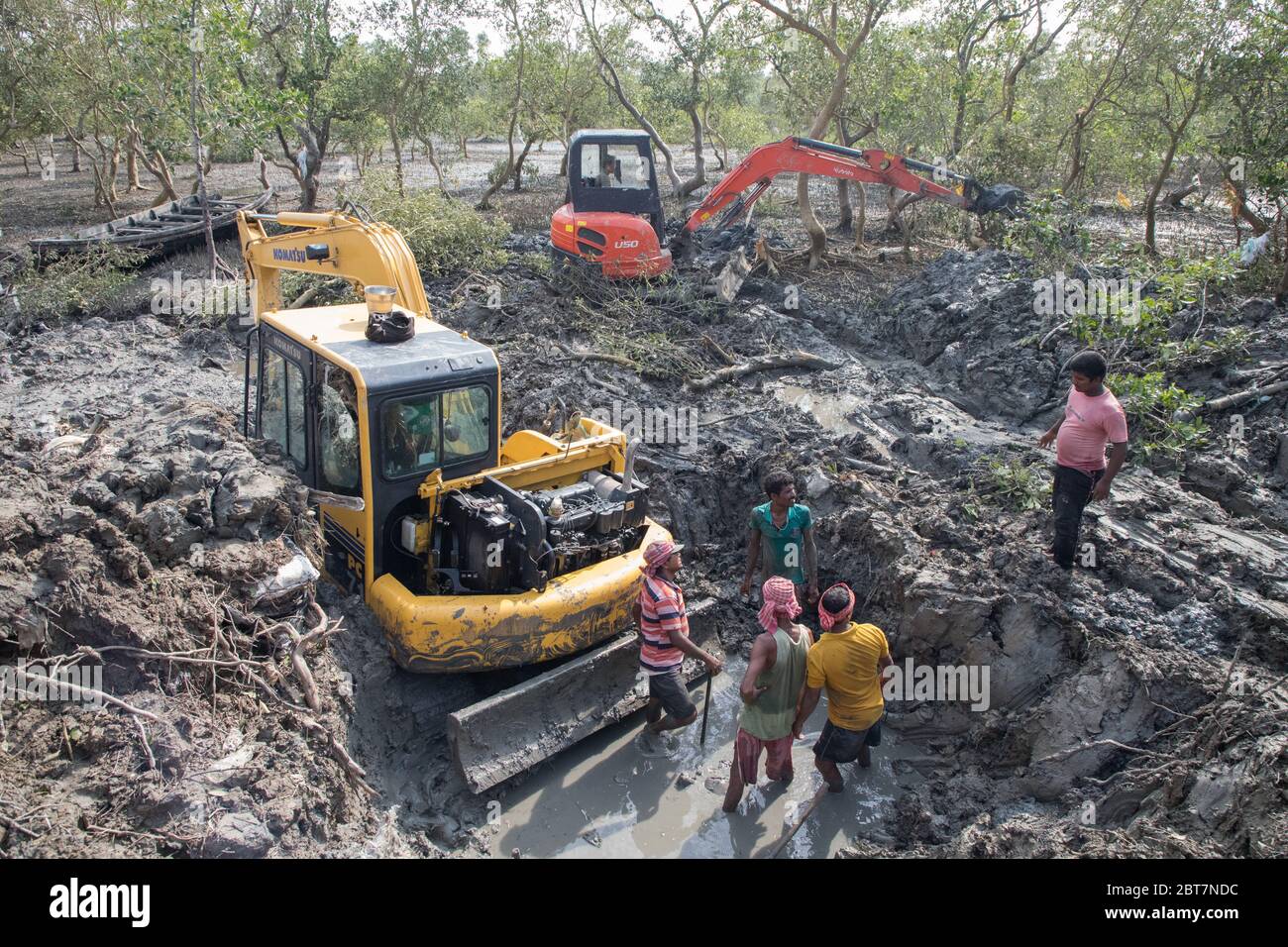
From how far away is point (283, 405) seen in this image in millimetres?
5746

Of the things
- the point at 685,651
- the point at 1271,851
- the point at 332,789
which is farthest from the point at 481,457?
the point at 1271,851

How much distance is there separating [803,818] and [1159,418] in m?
4.83

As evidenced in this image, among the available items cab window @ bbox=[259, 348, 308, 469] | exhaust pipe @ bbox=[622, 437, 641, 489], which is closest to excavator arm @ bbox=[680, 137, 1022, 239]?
exhaust pipe @ bbox=[622, 437, 641, 489]

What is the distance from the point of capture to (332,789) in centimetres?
430

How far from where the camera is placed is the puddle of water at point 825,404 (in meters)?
8.41

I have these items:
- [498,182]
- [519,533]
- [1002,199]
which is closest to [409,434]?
[519,533]

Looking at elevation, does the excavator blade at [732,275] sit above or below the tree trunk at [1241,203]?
below

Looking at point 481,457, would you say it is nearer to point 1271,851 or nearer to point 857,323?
point 1271,851

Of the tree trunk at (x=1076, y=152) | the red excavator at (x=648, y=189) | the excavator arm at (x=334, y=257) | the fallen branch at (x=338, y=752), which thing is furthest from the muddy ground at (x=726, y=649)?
the tree trunk at (x=1076, y=152)

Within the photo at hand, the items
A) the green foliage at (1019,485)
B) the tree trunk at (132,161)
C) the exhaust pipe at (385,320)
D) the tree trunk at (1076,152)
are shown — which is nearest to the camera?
the exhaust pipe at (385,320)

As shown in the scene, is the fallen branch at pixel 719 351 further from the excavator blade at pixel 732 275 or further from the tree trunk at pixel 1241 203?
the tree trunk at pixel 1241 203

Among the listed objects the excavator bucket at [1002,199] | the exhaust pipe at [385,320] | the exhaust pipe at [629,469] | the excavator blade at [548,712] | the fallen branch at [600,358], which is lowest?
the excavator blade at [548,712]

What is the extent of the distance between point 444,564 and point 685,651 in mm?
1588

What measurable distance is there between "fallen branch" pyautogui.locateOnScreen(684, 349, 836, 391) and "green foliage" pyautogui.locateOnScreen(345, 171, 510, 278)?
452 cm
